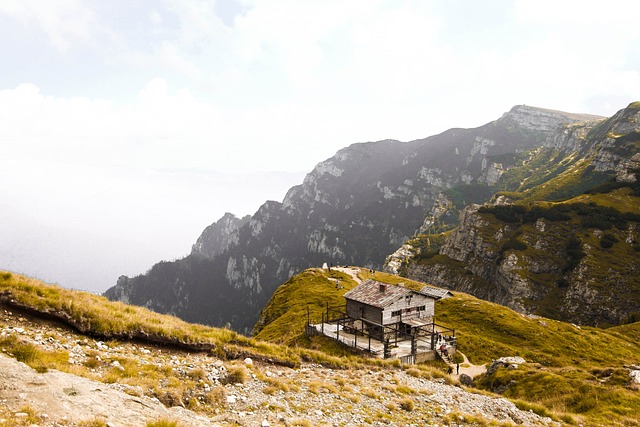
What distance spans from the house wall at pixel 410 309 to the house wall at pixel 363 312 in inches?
46.0

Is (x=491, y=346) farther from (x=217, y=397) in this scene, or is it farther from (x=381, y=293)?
(x=217, y=397)

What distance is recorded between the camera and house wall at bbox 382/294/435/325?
5762 centimetres

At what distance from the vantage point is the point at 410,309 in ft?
198

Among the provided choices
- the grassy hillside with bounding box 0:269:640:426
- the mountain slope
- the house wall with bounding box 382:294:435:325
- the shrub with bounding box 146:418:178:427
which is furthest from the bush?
the shrub with bounding box 146:418:178:427

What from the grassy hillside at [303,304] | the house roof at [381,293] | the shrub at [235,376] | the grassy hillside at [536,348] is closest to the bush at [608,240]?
the grassy hillside at [536,348]

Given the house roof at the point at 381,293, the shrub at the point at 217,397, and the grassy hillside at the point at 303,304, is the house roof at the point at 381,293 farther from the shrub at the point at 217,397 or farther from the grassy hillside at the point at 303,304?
the shrub at the point at 217,397

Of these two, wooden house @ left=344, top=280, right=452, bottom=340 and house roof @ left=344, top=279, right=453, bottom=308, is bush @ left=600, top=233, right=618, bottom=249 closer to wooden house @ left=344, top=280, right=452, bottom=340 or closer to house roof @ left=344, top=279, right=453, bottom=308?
house roof @ left=344, top=279, right=453, bottom=308

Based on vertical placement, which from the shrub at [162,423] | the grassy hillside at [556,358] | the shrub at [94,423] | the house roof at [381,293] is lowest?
the grassy hillside at [556,358]

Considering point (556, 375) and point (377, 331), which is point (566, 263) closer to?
point (377, 331)

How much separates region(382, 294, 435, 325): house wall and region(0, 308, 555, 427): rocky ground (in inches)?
1238

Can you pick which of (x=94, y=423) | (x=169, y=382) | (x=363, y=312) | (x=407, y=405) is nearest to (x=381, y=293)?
(x=363, y=312)

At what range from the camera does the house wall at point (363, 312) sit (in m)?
57.9

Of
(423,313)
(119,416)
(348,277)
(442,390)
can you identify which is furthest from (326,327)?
(348,277)

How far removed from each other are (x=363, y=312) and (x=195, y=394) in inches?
1895
